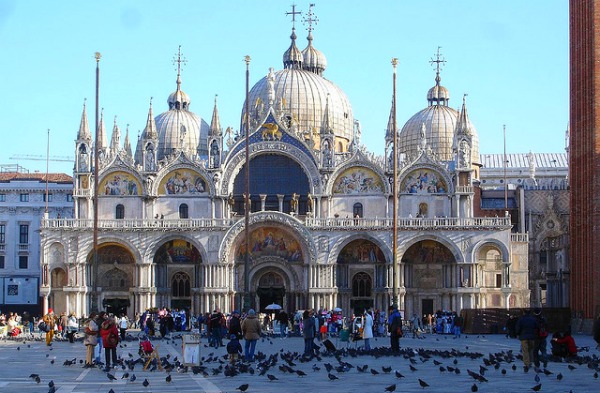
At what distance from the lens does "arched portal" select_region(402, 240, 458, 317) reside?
3300 inches

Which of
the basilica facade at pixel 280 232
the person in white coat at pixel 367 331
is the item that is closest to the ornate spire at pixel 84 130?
the basilica facade at pixel 280 232

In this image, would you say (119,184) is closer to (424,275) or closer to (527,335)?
(424,275)

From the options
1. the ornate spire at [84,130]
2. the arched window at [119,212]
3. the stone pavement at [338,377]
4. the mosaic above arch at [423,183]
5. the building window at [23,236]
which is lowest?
the stone pavement at [338,377]

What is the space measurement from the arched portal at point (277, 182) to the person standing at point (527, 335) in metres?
51.2

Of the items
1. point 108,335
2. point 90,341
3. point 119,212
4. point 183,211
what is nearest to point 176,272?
point 183,211

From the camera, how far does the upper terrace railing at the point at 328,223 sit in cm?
8238

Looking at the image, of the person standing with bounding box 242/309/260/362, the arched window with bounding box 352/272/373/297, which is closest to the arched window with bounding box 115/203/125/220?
the arched window with bounding box 352/272/373/297

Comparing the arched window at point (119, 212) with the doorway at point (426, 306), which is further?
the arched window at point (119, 212)

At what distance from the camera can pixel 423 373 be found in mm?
33000

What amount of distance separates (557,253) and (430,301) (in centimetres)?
1563

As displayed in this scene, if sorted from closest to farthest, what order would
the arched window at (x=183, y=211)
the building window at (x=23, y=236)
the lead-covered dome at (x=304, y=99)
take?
the arched window at (x=183, y=211) < the lead-covered dome at (x=304, y=99) < the building window at (x=23, y=236)

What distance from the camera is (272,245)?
278ft

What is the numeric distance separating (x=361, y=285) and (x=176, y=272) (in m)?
12.4

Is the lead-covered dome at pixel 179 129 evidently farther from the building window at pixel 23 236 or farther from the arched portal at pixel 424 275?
the arched portal at pixel 424 275
